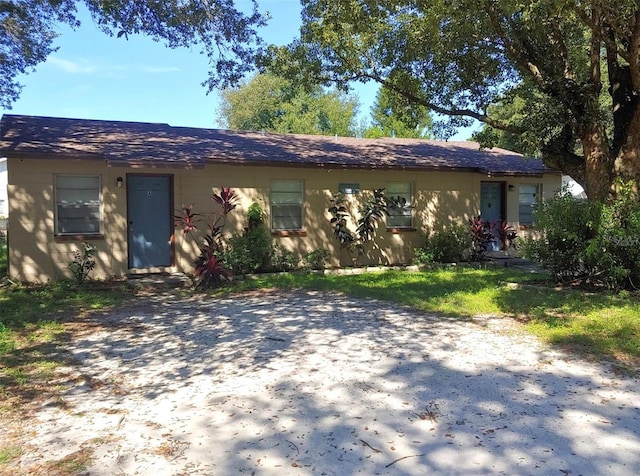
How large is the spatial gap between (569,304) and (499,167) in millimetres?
7633

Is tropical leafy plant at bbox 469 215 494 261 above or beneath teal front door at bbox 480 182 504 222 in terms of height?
beneath

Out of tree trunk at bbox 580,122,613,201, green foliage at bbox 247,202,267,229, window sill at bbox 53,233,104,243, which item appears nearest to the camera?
tree trunk at bbox 580,122,613,201

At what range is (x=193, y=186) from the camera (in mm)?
11664

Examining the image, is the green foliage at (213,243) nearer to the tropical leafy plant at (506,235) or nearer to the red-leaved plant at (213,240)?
the red-leaved plant at (213,240)

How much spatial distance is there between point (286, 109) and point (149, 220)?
34173mm

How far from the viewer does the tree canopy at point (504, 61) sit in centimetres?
825

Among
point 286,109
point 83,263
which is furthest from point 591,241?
point 286,109

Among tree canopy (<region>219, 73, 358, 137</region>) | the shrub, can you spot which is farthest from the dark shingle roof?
tree canopy (<region>219, 73, 358, 137</region>)

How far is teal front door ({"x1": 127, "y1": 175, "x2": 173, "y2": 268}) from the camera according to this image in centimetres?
1129

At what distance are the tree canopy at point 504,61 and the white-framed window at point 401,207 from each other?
9.72 ft

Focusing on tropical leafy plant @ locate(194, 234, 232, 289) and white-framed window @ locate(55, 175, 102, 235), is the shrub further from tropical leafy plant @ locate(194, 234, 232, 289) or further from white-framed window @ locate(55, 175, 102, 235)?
white-framed window @ locate(55, 175, 102, 235)

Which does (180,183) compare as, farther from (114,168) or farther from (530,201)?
(530,201)

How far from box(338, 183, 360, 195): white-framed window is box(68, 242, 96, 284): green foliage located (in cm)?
572

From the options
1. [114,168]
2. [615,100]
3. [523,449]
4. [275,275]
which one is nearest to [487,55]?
[615,100]
